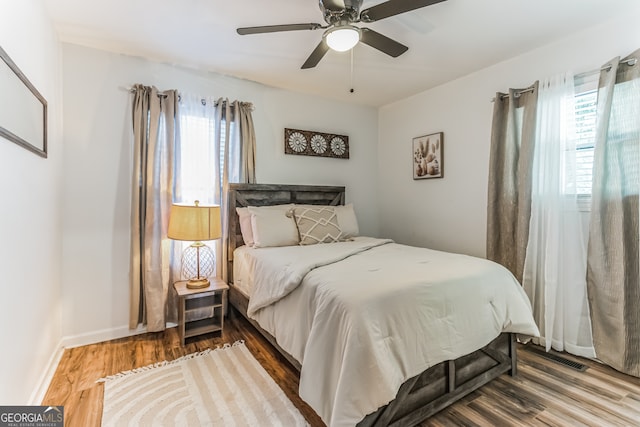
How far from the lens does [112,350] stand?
2426mm

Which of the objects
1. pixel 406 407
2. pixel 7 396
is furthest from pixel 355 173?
pixel 7 396

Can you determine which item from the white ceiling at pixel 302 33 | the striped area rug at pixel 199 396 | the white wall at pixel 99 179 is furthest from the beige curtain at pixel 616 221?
the white wall at pixel 99 179

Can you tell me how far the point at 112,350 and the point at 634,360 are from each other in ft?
12.5

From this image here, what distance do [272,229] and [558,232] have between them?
2.35 meters

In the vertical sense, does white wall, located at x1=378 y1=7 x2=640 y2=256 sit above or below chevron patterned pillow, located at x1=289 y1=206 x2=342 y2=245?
above

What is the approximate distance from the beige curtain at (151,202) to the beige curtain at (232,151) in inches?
17.7

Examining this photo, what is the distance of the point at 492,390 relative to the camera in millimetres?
1896

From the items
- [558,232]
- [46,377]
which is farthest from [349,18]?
[46,377]

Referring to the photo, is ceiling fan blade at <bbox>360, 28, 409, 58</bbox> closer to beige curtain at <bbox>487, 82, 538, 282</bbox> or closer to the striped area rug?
beige curtain at <bbox>487, 82, 538, 282</bbox>

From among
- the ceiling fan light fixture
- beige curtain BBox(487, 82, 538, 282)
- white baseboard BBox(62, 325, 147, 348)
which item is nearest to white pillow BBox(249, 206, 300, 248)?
white baseboard BBox(62, 325, 147, 348)

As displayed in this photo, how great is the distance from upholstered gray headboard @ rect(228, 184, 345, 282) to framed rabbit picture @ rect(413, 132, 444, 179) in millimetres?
952

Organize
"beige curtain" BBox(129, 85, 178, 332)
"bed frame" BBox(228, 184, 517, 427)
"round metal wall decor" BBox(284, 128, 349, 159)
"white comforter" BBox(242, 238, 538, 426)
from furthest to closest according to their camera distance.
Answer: "round metal wall decor" BBox(284, 128, 349, 159) < "beige curtain" BBox(129, 85, 178, 332) < "bed frame" BBox(228, 184, 517, 427) < "white comforter" BBox(242, 238, 538, 426)

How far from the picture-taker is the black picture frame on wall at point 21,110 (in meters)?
1.31

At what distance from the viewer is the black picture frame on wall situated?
1.31 m
